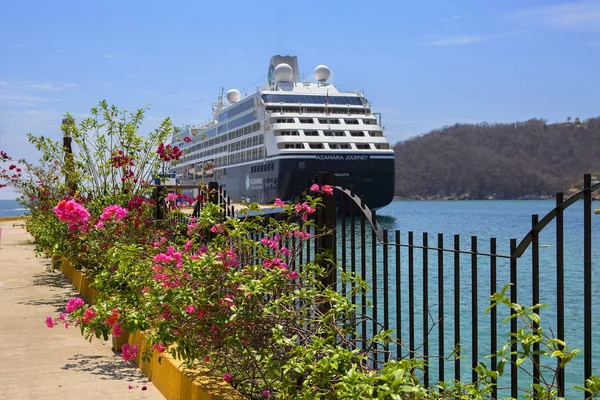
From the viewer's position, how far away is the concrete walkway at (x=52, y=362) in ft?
13.2

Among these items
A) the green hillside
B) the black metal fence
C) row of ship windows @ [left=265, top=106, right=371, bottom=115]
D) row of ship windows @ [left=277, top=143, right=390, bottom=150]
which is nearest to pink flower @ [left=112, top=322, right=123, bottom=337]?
the black metal fence

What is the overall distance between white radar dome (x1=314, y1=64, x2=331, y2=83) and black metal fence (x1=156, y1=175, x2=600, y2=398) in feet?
110

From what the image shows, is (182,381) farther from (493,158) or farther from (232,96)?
(493,158)

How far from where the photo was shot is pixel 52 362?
472 cm

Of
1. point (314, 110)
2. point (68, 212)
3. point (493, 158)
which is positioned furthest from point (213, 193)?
point (493, 158)

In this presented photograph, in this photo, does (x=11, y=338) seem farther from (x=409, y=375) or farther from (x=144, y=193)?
(x=409, y=375)

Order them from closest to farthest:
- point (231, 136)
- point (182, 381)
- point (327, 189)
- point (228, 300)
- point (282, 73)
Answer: point (228, 300), point (182, 381), point (327, 189), point (282, 73), point (231, 136)

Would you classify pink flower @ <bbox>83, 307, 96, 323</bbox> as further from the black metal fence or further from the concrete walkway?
the black metal fence

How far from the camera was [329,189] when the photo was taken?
3924 millimetres

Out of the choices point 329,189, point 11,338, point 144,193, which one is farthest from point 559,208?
point 144,193

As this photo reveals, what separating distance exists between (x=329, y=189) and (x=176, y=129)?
509 cm

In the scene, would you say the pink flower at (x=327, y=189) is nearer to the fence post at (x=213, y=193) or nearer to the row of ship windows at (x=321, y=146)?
the fence post at (x=213, y=193)

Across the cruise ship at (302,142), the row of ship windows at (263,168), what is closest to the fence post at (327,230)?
the cruise ship at (302,142)

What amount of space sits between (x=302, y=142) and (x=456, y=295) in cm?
4247
